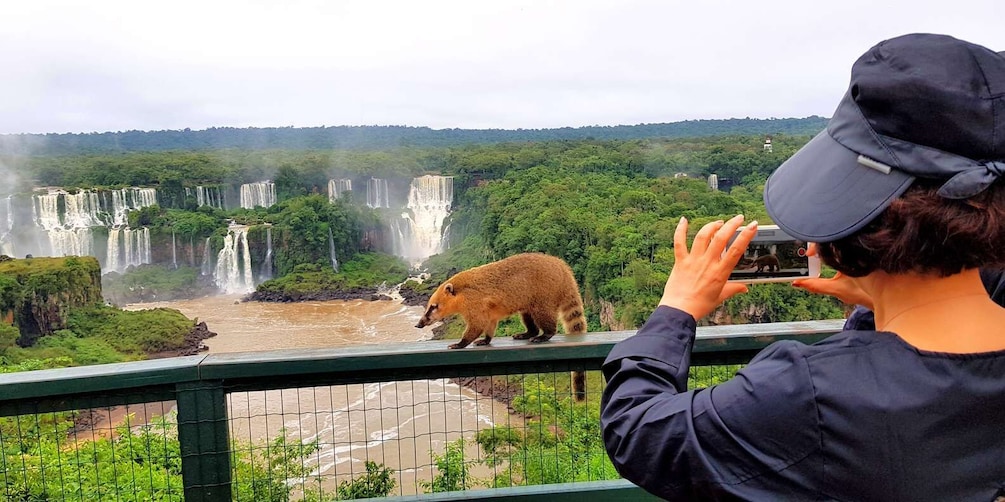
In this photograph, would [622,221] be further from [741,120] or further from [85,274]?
[85,274]

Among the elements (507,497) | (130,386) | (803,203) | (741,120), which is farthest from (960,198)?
(741,120)

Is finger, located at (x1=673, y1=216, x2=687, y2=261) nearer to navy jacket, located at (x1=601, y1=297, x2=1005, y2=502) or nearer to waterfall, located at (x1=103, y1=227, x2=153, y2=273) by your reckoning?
navy jacket, located at (x1=601, y1=297, x2=1005, y2=502)

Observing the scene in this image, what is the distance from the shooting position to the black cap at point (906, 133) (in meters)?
0.61

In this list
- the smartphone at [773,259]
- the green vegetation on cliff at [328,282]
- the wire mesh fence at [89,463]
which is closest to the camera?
the smartphone at [773,259]

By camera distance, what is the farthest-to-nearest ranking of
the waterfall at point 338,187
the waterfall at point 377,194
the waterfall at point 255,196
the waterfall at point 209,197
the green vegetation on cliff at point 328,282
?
the waterfall at point 377,194, the waterfall at point 338,187, the waterfall at point 255,196, the waterfall at point 209,197, the green vegetation on cliff at point 328,282

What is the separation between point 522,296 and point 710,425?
7.19ft

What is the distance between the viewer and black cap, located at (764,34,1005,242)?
614mm

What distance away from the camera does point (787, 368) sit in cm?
66

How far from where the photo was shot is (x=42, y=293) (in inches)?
542

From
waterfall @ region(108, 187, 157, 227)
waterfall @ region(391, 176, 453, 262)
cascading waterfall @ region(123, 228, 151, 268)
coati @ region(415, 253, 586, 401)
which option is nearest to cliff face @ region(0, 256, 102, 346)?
waterfall @ region(108, 187, 157, 227)

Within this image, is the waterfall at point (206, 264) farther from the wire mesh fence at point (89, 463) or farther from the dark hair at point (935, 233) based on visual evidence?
the dark hair at point (935, 233)

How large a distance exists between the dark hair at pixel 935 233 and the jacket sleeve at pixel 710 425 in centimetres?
12

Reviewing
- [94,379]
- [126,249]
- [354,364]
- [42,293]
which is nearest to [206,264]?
[126,249]

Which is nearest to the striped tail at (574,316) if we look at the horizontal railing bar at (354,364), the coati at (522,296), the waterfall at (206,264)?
the coati at (522,296)
